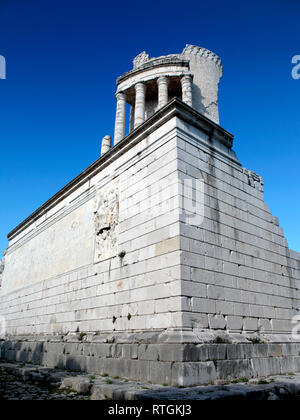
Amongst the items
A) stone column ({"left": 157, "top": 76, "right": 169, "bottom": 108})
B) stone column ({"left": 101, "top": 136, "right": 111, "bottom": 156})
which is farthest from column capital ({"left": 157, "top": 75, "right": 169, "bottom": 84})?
stone column ({"left": 101, "top": 136, "right": 111, "bottom": 156})

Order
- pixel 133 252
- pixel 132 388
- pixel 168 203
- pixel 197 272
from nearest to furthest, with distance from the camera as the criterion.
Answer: pixel 132 388, pixel 197 272, pixel 168 203, pixel 133 252

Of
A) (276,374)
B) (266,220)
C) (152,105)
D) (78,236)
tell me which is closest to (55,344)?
(78,236)

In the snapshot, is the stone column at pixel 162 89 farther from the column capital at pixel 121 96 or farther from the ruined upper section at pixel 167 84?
the column capital at pixel 121 96

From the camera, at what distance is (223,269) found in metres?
7.14

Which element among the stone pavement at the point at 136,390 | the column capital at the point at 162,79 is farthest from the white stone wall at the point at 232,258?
the column capital at the point at 162,79

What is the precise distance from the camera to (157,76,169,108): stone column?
1442 centimetres

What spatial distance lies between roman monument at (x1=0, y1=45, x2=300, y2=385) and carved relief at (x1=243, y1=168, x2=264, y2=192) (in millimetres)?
50

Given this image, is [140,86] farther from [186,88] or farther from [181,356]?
[181,356]

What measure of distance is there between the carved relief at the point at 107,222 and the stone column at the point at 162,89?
6558mm

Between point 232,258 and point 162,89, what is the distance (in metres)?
10.2

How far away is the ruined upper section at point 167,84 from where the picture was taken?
48.5 feet
